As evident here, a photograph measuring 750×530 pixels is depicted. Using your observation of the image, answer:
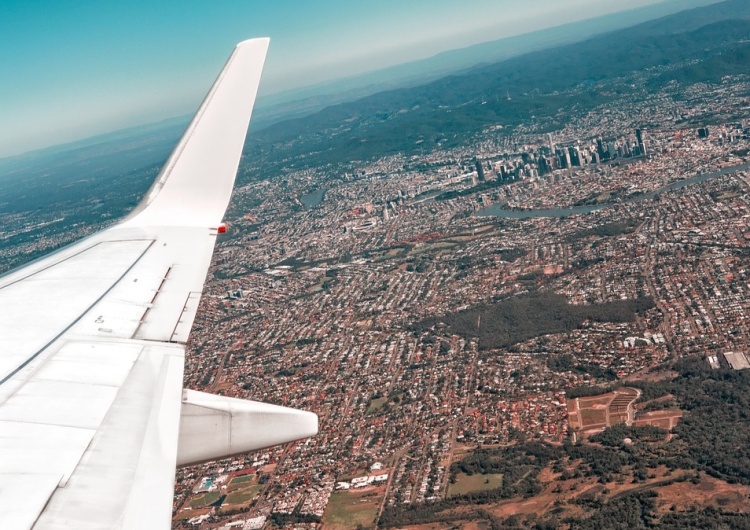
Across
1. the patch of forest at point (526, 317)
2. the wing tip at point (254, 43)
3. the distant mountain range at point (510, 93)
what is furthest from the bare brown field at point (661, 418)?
the distant mountain range at point (510, 93)

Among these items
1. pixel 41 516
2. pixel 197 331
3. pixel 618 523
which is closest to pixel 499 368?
pixel 618 523

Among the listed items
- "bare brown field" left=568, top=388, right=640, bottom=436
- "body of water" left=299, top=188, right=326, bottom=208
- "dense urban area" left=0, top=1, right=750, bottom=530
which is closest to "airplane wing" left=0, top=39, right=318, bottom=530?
"dense urban area" left=0, top=1, right=750, bottom=530

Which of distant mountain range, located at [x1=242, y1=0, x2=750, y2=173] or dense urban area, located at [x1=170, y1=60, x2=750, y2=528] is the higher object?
distant mountain range, located at [x1=242, y1=0, x2=750, y2=173]

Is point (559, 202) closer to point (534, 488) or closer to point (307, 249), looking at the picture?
point (307, 249)

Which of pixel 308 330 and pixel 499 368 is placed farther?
pixel 308 330

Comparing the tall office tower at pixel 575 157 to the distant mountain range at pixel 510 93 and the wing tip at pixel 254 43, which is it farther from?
the wing tip at pixel 254 43

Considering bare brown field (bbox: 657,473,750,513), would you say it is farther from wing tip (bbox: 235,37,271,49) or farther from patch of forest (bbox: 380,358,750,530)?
wing tip (bbox: 235,37,271,49)

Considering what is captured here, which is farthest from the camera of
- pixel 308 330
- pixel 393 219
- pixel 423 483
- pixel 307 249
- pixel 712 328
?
pixel 393 219
